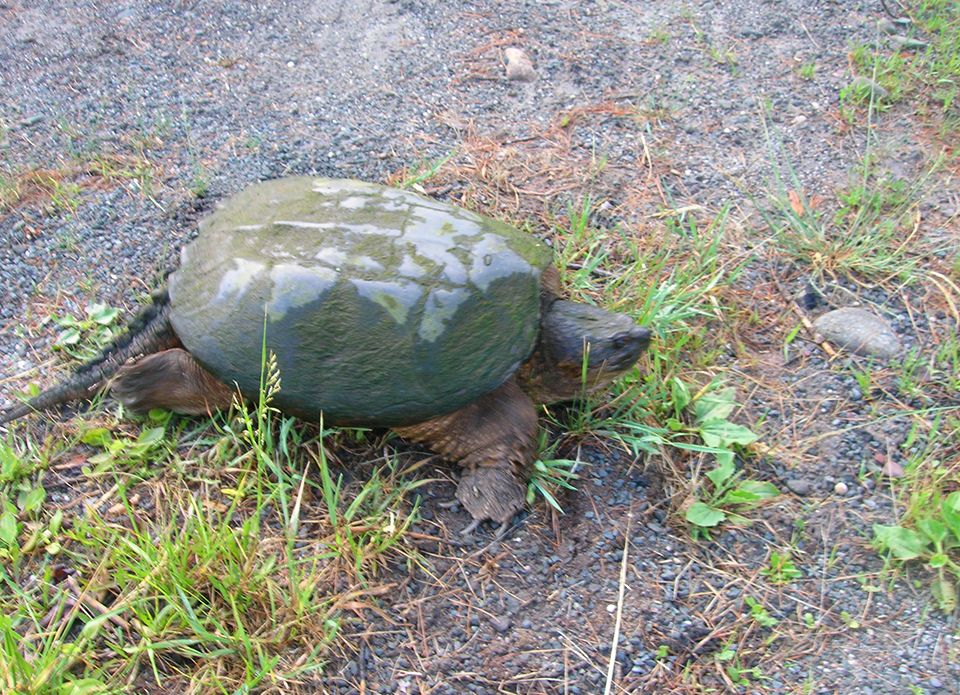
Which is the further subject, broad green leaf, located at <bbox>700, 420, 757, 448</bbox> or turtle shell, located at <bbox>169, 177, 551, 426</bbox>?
broad green leaf, located at <bbox>700, 420, 757, 448</bbox>

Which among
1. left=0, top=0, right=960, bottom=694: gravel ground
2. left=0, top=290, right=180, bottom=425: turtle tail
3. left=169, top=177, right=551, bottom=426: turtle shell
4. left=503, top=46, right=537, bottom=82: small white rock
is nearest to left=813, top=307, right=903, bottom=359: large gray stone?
left=0, top=0, right=960, bottom=694: gravel ground

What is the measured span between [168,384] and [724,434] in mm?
1564

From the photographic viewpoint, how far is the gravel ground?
1799 mm

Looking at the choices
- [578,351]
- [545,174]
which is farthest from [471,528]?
[545,174]

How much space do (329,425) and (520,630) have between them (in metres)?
0.75

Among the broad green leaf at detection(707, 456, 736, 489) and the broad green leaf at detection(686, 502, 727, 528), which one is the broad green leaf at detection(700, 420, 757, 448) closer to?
the broad green leaf at detection(707, 456, 736, 489)

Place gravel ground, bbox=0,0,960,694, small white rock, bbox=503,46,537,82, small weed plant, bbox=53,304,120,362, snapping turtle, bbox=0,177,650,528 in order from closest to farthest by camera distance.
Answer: gravel ground, bbox=0,0,960,694 → snapping turtle, bbox=0,177,650,528 → small weed plant, bbox=53,304,120,362 → small white rock, bbox=503,46,537,82

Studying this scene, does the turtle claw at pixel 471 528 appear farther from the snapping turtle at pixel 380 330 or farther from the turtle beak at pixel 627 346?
the turtle beak at pixel 627 346

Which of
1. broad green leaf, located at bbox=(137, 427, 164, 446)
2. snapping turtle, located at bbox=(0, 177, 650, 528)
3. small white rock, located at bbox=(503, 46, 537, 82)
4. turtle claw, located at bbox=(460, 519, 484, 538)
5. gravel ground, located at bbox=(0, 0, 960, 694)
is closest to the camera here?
gravel ground, located at bbox=(0, 0, 960, 694)

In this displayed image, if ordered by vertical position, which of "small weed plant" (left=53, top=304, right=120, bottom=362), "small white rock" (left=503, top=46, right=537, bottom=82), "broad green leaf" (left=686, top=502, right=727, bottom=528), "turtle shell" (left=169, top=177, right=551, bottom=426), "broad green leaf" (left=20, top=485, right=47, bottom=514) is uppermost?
"small white rock" (left=503, top=46, right=537, bottom=82)

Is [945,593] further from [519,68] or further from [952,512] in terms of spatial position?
[519,68]

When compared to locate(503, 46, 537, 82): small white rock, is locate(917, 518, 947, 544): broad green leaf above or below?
below

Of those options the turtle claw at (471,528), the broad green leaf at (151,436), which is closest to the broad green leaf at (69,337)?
the broad green leaf at (151,436)

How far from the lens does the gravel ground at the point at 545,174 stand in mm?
1799
